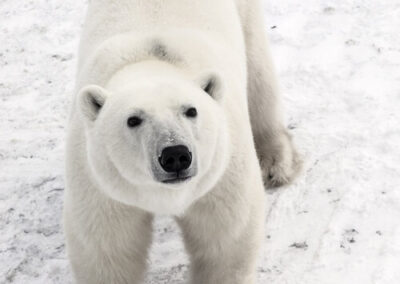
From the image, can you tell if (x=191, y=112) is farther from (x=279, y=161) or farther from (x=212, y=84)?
(x=279, y=161)

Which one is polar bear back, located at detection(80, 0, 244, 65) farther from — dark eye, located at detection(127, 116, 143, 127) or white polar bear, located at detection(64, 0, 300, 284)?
dark eye, located at detection(127, 116, 143, 127)

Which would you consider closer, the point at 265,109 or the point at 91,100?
the point at 91,100

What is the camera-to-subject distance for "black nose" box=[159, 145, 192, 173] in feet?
7.63

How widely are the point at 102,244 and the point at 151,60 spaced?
0.85 metres

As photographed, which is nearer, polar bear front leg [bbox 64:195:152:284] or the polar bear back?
polar bear front leg [bbox 64:195:152:284]

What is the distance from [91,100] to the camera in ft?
8.57

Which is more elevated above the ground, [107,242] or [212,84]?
[212,84]

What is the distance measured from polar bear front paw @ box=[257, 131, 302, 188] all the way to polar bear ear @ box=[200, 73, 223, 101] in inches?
62.4

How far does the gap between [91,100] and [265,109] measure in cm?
199

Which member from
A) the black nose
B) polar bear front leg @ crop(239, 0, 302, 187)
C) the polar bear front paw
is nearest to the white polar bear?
the black nose

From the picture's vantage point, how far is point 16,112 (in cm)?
513

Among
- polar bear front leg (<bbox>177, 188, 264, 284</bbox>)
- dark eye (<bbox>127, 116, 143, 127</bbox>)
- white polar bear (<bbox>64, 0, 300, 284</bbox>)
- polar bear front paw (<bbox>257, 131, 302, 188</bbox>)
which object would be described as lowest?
polar bear front paw (<bbox>257, 131, 302, 188</bbox>)

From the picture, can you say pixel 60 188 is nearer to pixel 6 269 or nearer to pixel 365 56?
pixel 6 269

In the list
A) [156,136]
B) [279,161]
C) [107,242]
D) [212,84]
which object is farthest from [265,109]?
[156,136]
